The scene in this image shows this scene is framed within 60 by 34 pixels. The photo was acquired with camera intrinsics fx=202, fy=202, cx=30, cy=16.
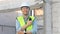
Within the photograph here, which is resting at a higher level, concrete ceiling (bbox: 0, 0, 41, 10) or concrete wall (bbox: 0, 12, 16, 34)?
concrete ceiling (bbox: 0, 0, 41, 10)

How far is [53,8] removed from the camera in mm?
4387

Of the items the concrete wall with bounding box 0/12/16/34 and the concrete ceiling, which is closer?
the concrete ceiling

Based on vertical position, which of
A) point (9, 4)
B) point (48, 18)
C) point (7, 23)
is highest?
point (9, 4)

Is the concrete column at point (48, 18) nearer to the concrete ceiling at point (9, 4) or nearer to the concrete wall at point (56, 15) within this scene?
the concrete wall at point (56, 15)

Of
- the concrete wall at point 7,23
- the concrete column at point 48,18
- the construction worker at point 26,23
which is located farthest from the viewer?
the concrete wall at point 7,23

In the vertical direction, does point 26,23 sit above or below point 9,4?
below

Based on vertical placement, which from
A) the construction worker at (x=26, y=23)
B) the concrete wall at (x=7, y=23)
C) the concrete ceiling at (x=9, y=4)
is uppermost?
the concrete ceiling at (x=9, y=4)

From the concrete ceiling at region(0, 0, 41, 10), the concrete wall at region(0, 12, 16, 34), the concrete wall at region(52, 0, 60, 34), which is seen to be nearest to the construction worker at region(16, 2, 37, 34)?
the concrete ceiling at region(0, 0, 41, 10)

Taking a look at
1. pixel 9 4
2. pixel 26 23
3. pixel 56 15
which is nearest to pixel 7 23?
pixel 9 4

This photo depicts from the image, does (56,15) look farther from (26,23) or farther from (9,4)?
(26,23)

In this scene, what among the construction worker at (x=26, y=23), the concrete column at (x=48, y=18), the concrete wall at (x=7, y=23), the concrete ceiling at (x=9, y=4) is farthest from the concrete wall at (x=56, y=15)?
the construction worker at (x=26, y=23)

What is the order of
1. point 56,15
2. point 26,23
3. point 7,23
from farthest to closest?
point 7,23, point 56,15, point 26,23

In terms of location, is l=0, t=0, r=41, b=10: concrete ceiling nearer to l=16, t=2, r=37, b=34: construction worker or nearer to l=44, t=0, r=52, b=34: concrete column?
l=44, t=0, r=52, b=34: concrete column

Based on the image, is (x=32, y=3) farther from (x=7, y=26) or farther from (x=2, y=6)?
(x=7, y=26)
